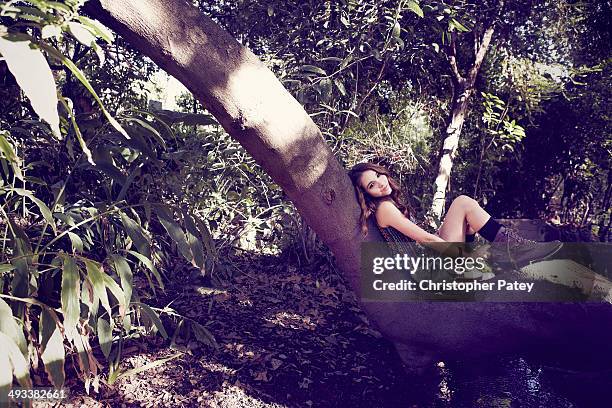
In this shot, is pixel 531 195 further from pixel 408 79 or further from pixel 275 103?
pixel 275 103

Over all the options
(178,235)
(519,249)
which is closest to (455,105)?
(519,249)

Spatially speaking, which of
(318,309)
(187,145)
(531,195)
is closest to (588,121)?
(531,195)

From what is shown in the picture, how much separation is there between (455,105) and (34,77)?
147 inches

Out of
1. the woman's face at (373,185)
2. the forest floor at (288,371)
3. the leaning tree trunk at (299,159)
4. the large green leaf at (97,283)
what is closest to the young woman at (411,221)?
the woman's face at (373,185)

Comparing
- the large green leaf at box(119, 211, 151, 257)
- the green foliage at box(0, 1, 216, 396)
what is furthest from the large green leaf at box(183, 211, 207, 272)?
the large green leaf at box(119, 211, 151, 257)

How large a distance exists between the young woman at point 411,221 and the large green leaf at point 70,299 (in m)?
1.27

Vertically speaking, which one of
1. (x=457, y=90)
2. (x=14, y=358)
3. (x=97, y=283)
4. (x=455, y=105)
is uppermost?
(x=457, y=90)

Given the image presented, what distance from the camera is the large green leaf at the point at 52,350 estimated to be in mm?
2023

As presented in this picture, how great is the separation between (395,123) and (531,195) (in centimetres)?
171

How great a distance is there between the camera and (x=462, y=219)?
302cm

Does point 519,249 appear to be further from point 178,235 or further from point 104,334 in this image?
point 104,334

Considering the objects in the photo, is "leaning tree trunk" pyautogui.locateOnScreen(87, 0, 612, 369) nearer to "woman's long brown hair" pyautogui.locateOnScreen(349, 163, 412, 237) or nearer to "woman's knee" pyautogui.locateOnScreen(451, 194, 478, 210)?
"woman's long brown hair" pyautogui.locateOnScreen(349, 163, 412, 237)

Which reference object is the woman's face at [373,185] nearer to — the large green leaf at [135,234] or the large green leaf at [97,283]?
the large green leaf at [135,234]

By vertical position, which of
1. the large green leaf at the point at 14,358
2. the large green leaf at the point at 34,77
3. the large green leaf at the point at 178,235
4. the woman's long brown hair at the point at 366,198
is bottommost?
the large green leaf at the point at 14,358
